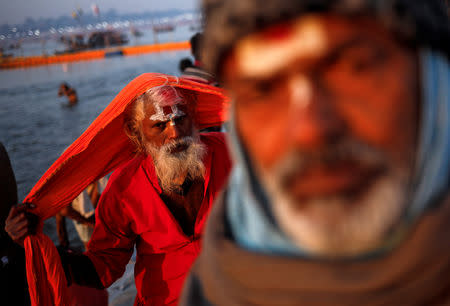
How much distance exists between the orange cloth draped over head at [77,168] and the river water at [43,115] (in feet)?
15.2

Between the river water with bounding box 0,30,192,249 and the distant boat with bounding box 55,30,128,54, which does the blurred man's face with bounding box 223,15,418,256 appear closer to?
the river water with bounding box 0,30,192,249

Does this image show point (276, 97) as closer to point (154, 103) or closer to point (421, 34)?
point (421, 34)

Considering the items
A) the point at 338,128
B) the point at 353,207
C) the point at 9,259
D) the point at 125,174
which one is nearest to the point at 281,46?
the point at 338,128


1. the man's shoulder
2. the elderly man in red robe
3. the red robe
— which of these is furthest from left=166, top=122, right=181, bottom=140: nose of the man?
the red robe

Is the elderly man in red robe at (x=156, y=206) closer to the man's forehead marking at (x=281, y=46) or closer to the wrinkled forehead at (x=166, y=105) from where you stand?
the wrinkled forehead at (x=166, y=105)

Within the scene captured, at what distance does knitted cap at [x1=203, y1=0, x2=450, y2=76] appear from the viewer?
29.8 inches

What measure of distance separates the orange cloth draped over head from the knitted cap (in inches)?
64.9

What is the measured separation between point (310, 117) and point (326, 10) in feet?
0.74

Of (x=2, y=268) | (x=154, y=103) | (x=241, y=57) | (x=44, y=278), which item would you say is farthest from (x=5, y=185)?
(x=241, y=57)

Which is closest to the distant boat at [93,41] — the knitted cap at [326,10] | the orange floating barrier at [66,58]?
the orange floating barrier at [66,58]

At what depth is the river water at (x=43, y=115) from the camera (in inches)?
466

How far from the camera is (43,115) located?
19062mm

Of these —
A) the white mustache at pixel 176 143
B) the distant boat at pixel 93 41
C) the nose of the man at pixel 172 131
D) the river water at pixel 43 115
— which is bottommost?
the river water at pixel 43 115

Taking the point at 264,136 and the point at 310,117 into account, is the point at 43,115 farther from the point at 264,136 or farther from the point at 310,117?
the point at 310,117
